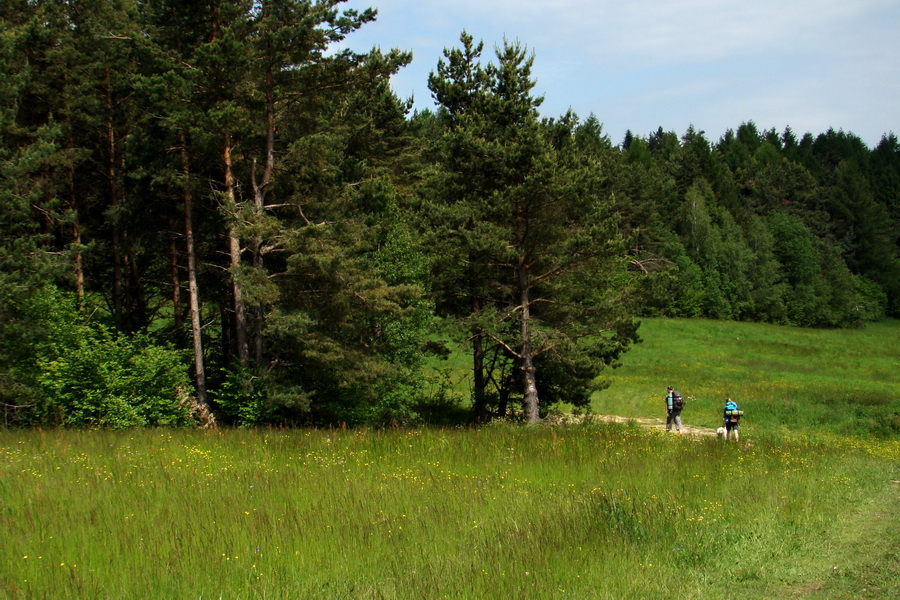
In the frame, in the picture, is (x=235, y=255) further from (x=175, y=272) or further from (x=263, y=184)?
(x=175, y=272)

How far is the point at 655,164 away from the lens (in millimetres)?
94750

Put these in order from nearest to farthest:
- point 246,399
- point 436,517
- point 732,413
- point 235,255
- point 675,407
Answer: point 436,517 → point 235,255 → point 246,399 → point 732,413 → point 675,407

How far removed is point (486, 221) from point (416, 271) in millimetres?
2635

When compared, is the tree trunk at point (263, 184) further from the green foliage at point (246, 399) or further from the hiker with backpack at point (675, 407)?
the hiker with backpack at point (675, 407)

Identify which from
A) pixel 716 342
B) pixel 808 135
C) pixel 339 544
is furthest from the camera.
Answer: pixel 808 135

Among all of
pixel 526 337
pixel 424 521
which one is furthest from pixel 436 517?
pixel 526 337

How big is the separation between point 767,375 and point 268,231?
3904 cm

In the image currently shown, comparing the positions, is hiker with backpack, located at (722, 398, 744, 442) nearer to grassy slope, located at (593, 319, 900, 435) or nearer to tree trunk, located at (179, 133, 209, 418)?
grassy slope, located at (593, 319, 900, 435)

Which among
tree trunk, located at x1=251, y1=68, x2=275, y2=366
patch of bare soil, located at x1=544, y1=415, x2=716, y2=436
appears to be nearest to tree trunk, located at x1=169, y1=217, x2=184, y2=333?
tree trunk, located at x1=251, y1=68, x2=275, y2=366

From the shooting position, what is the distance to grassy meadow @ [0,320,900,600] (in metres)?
6.35

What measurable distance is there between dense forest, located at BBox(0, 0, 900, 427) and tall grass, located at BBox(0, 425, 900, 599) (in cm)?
493

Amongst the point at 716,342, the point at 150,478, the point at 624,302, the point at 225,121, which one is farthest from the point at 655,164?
the point at 150,478

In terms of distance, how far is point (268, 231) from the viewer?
56.0 ft

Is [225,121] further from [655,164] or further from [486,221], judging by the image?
[655,164]
